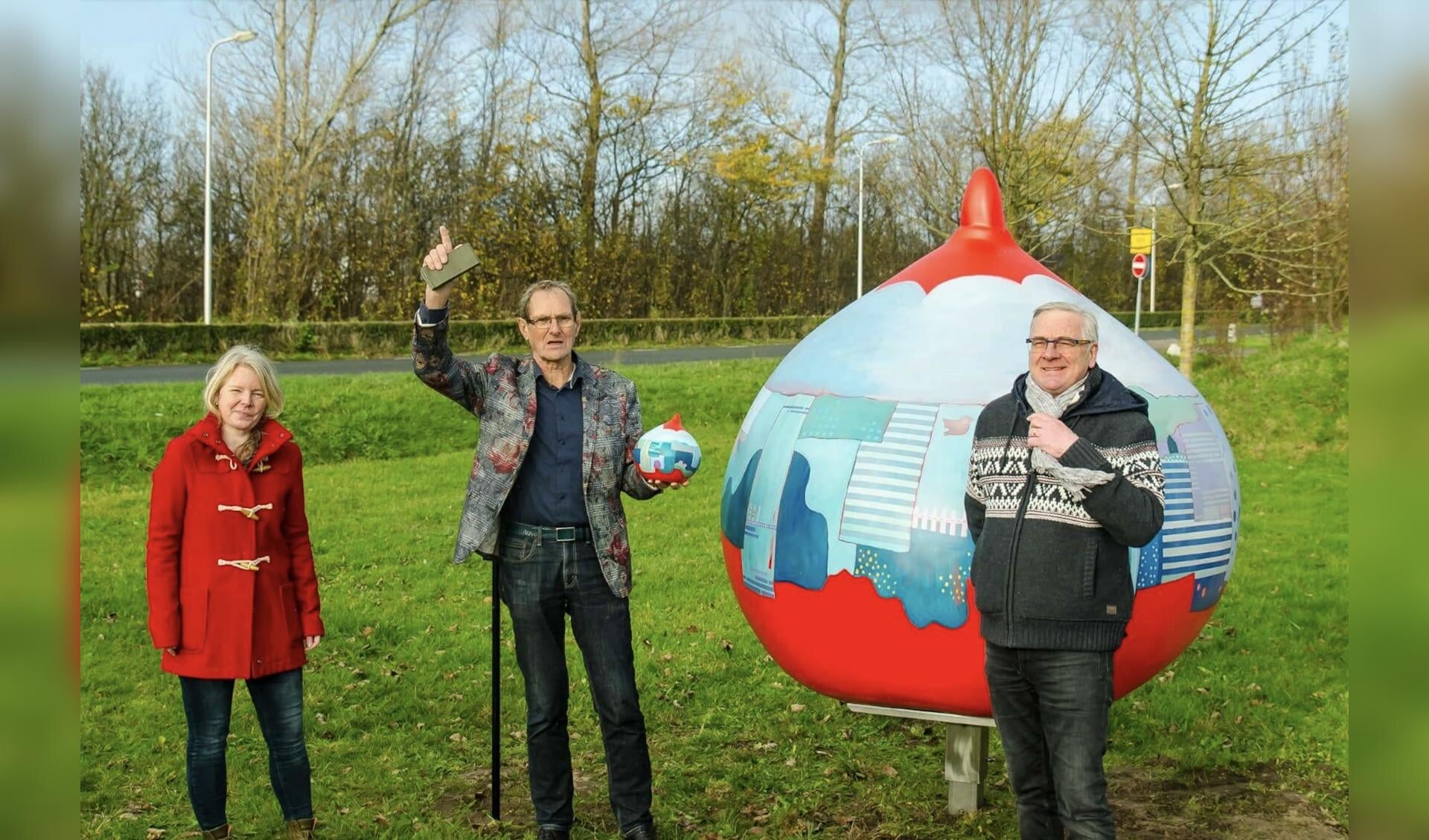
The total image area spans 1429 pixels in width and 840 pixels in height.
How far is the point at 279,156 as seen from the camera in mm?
27891

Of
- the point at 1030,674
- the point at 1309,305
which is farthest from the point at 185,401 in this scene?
the point at 1309,305

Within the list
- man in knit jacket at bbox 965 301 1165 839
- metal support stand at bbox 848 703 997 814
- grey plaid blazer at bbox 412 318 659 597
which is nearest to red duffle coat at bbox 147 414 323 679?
grey plaid blazer at bbox 412 318 659 597

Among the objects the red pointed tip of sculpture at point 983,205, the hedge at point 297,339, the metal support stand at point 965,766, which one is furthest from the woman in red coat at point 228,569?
the hedge at point 297,339

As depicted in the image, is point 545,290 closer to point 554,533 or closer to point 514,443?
point 514,443

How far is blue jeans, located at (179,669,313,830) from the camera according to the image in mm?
4656

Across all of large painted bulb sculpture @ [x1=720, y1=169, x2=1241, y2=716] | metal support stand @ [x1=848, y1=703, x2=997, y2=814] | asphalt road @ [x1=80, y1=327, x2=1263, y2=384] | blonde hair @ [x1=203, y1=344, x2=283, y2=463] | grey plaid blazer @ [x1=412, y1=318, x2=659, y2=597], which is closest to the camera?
large painted bulb sculpture @ [x1=720, y1=169, x2=1241, y2=716]

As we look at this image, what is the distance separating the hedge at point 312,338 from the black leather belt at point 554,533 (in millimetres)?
16716

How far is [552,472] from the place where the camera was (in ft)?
15.8

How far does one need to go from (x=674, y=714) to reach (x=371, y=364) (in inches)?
616

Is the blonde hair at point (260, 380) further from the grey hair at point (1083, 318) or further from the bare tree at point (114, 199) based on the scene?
the bare tree at point (114, 199)

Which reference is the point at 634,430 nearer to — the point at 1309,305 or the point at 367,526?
the point at 367,526

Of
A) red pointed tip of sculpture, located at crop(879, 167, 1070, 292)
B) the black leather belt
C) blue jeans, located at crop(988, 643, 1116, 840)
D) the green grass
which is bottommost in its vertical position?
the green grass

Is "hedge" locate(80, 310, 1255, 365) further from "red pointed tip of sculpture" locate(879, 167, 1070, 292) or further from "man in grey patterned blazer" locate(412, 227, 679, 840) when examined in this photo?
"red pointed tip of sculpture" locate(879, 167, 1070, 292)
